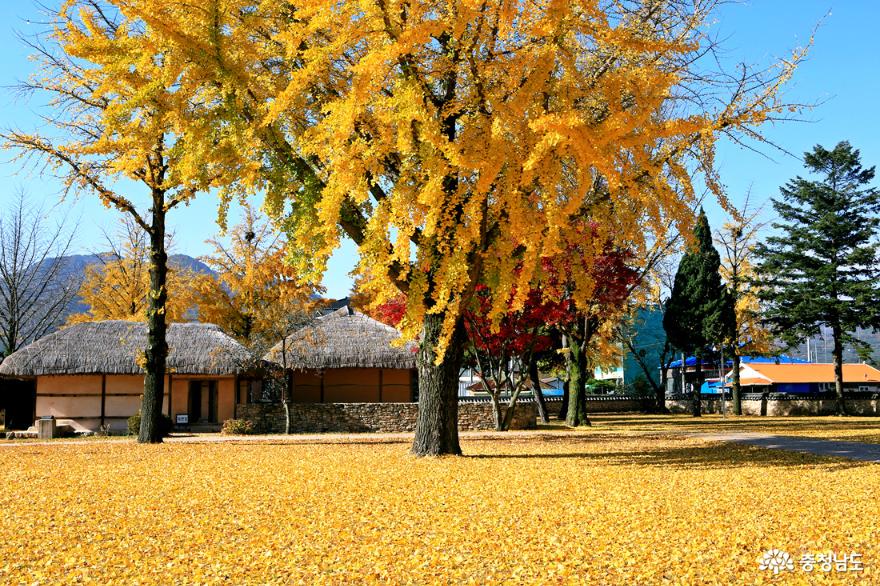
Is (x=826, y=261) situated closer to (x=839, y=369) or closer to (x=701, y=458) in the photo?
(x=839, y=369)

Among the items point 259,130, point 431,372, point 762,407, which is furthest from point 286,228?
point 762,407

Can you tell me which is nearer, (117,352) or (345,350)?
(117,352)

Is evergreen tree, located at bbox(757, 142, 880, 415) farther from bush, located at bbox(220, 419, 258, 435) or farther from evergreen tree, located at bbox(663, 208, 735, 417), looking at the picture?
bush, located at bbox(220, 419, 258, 435)

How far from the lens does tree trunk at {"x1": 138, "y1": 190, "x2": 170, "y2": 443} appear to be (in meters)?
18.9

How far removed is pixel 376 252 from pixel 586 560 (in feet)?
23.7

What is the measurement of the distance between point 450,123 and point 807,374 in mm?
53203

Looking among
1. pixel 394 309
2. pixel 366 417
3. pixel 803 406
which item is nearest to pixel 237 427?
pixel 366 417

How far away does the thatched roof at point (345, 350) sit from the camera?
27953mm

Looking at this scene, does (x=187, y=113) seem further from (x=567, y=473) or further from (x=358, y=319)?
(x=358, y=319)

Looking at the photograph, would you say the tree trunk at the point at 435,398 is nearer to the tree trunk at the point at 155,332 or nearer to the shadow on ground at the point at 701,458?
the shadow on ground at the point at 701,458

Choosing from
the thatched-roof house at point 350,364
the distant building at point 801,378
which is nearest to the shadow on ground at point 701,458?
the thatched-roof house at point 350,364

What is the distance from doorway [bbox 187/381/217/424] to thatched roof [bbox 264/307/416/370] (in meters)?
2.90

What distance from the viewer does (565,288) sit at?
82.7 feet

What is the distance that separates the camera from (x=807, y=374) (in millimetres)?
57875
